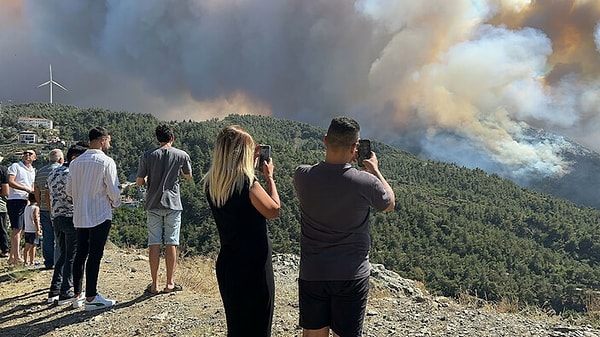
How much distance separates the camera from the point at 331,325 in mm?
3053

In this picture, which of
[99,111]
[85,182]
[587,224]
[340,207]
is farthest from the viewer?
[99,111]

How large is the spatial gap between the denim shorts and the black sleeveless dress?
2661mm

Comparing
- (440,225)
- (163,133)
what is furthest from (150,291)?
(440,225)

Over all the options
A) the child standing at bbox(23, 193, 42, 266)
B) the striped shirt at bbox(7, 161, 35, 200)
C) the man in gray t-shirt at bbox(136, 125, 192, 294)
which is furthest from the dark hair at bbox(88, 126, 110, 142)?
the child standing at bbox(23, 193, 42, 266)

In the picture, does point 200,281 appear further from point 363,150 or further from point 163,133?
point 363,150

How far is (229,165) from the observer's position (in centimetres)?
305

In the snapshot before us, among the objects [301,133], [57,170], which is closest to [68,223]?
[57,170]

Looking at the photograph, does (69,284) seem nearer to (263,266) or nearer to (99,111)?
(263,266)

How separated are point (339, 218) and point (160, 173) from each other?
9.98ft

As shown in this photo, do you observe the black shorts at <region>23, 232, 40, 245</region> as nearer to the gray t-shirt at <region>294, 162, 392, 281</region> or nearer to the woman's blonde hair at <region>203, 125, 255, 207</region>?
the woman's blonde hair at <region>203, 125, 255, 207</region>

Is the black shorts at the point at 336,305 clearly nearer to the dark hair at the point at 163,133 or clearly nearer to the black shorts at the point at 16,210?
the dark hair at the point at 163,133

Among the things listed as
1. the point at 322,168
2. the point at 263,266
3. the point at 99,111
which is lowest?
the point at 263,266

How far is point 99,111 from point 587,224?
11979 cm

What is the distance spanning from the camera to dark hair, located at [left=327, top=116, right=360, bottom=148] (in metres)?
3.03
